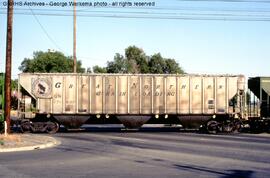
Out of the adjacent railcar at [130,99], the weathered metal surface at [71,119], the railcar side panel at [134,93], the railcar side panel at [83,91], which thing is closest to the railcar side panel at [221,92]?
the adjacent railcar at [130,99]

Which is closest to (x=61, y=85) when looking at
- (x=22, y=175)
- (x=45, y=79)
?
(x=45, y=79)

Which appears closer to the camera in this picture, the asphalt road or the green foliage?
the asphalt road

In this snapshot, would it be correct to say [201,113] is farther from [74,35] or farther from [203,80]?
[74,35]

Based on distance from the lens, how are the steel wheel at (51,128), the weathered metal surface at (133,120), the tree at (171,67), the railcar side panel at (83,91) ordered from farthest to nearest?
1. the tree at (171,67)
2. the weathered metal surface at (133,120)
3. the railcar side panel at (83,91)
4. the steel wheel at (51,128)

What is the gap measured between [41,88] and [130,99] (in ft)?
18.4

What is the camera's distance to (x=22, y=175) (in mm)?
10852

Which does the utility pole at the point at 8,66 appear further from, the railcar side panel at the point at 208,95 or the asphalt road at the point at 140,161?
the railcar side panel at the point at 208,95

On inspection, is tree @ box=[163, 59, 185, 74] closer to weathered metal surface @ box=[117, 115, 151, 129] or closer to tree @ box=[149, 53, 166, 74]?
tree @ box=[149, 53, 166, 74]

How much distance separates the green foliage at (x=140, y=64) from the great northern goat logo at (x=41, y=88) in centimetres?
5653

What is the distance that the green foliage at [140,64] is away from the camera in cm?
8506

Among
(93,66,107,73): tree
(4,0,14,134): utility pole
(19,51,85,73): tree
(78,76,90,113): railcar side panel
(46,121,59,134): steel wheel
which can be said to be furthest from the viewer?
(93,66,107,73): tree

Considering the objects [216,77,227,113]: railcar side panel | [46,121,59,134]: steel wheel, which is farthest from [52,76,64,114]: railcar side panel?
[216,77,227,113]: railcar side panel

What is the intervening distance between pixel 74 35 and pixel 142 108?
9327mm

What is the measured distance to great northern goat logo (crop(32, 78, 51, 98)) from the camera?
2775cm
